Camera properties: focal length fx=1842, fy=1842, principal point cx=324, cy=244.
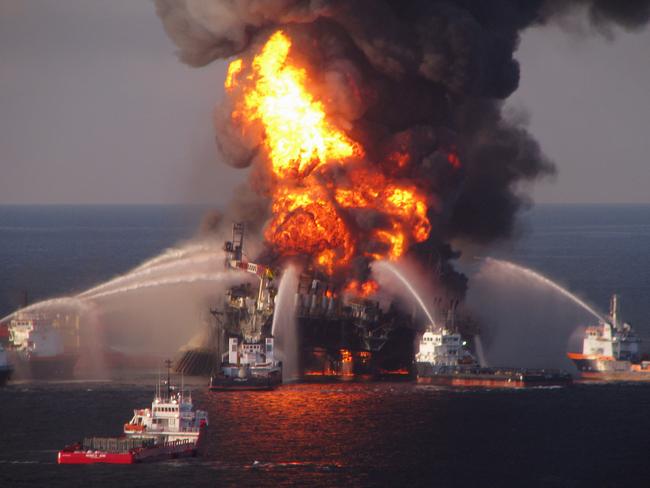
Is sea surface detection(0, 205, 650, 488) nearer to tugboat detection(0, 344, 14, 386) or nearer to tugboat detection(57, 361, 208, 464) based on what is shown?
tugboat detection(0, 344, 14, 386)

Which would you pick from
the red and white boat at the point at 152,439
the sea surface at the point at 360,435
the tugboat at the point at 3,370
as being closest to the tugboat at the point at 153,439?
the red and white boat at the point at 152,439

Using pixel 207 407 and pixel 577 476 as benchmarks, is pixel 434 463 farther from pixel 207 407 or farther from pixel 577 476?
pixel 207 407

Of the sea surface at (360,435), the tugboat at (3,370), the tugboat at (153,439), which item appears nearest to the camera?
the sea surface at (360,435)

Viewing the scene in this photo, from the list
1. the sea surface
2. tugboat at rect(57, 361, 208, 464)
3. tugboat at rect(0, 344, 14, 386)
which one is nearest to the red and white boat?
tugboat at rect(57, 361, 208, 464)

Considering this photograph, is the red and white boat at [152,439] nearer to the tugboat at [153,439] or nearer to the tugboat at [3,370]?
the tugboat at [153,439]

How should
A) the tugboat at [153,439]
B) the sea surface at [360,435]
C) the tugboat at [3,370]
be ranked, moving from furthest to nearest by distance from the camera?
the tugboat at [3,370] → the tugboat at [153,439] → the sea surface at [360,435]

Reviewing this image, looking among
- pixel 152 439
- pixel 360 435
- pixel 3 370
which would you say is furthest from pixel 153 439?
pixel 3 370

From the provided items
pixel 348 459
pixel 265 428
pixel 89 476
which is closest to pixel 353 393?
pixel 265 428

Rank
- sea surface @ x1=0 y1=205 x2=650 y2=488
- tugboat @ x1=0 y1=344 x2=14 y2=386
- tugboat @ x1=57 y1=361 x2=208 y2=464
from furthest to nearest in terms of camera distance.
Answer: tugboat @ x1=0 y1=344 x2=14 y2=386 < tugboat @ x1=57 y1=361 x2=208 y2=464 < sea surface @ x1=0 y1=205 x2=650 y2=488
